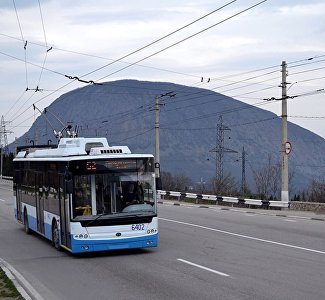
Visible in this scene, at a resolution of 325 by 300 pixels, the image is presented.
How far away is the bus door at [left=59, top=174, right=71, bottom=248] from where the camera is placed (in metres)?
14.9

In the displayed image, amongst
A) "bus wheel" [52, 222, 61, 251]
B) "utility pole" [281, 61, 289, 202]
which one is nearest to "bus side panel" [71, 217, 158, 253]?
"bus wheel" [52, 222, 61, 251]

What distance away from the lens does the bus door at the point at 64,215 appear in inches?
588

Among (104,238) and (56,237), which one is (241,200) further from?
(104,238)

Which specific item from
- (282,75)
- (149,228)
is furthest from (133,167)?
Result: (282,75)

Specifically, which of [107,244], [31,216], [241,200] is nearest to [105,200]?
[107,244]

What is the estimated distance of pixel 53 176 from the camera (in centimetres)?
1670

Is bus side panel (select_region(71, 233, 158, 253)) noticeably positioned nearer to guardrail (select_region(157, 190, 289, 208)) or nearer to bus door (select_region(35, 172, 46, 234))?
bus door (select_region(35, 172, 46, 234))

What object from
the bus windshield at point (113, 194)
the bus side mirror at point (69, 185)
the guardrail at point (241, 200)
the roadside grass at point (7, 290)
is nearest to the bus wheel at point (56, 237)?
the bus windshield at point (113, 194)

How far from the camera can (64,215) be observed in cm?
1528

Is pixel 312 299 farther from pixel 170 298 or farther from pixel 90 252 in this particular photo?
pixel 90 252

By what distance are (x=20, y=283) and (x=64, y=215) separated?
13.7ft

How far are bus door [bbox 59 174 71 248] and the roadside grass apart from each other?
326 cm

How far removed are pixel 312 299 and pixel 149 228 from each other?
629 cm

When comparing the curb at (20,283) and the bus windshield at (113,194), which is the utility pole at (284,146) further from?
the curb at (20,283)
